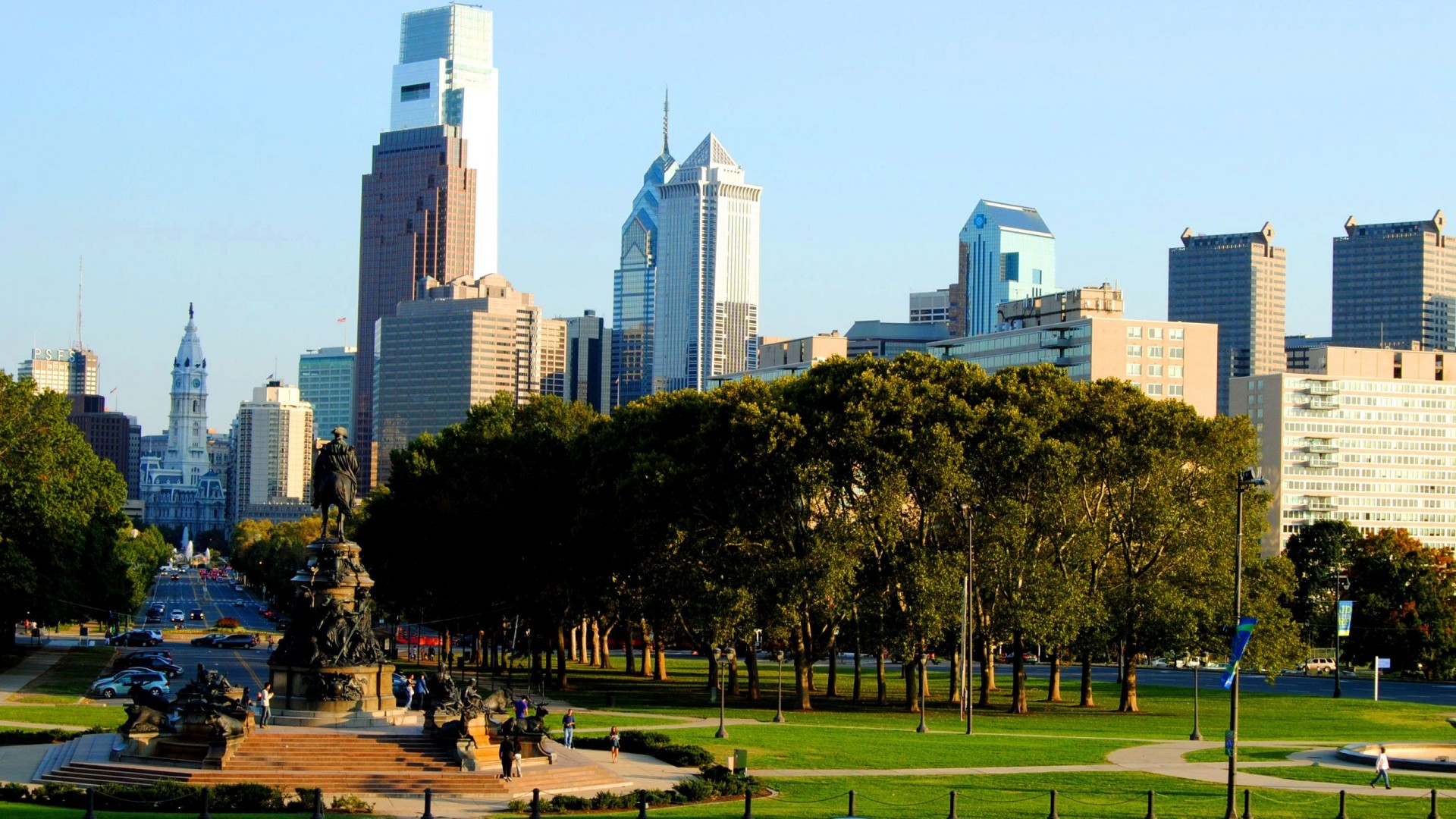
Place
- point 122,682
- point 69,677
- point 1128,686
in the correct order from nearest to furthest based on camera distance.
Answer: point 122,682, point 1128,686, point 69,677

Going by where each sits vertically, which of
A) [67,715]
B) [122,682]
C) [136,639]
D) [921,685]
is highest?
[921,685]

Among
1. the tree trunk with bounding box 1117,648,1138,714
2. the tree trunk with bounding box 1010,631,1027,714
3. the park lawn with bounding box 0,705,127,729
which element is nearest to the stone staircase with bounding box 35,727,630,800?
the park lawn with bounding box 0,705,127,729

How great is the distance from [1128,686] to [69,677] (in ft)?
192

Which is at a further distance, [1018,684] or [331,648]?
[1018,684]

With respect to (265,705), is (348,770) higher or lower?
lower

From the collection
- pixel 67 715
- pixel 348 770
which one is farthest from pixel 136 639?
pixel 348 770

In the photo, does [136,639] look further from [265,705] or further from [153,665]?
[265,705]

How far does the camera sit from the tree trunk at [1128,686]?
93812mm

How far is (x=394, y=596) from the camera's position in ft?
422

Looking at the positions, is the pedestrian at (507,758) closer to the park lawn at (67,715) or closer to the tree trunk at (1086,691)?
the park lawn at (67,715)

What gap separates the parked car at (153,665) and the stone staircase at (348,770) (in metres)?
42.6

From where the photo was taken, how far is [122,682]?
90.2 metres

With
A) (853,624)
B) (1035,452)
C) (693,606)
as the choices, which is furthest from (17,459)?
(1035,452)

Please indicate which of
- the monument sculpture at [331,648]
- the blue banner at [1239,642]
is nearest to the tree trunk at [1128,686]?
the blue banner at [1239,642]
